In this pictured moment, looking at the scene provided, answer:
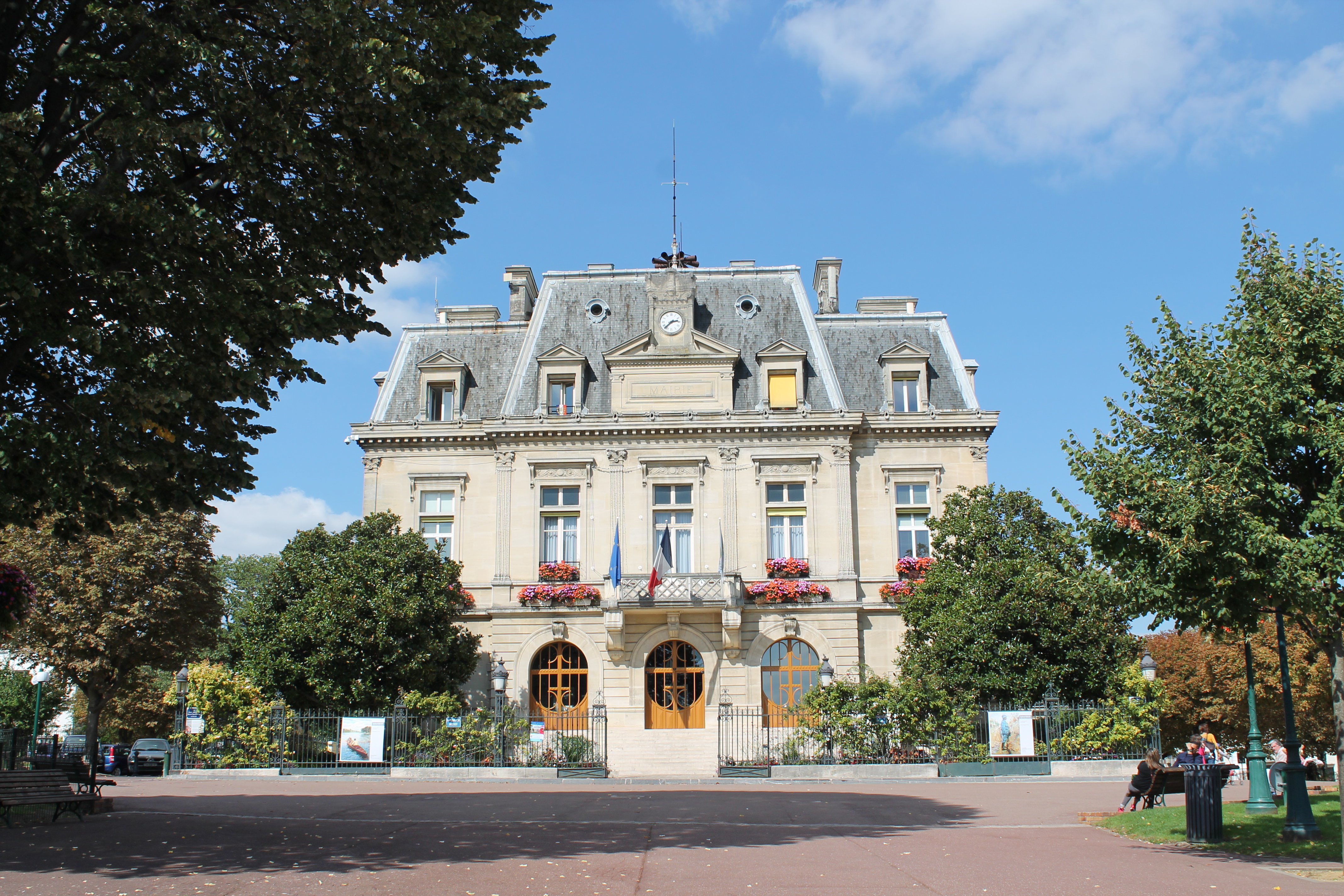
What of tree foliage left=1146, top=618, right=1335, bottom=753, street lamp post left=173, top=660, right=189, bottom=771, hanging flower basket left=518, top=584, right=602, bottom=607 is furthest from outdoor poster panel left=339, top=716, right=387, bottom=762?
tree foliage left=1146, top=618, right=1335, bottom=753

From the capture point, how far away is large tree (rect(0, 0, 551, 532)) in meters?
10.3

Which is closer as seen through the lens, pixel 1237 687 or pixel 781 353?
pixel 781 353

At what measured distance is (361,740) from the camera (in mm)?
25469

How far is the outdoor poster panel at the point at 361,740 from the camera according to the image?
2544 cm

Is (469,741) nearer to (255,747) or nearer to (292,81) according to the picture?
(255,747)

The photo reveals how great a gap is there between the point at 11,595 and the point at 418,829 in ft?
21.2

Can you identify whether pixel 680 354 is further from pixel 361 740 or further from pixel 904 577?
pixel 361 740

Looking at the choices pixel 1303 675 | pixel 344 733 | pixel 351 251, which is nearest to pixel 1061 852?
pixel 351 251

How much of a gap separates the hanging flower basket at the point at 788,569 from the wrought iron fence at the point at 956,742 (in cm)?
705

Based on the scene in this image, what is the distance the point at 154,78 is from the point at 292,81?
55.9 inches

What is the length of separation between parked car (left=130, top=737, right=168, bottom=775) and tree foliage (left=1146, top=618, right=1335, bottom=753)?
37685mm

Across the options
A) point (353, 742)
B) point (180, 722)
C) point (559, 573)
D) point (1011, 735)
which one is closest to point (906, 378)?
point (559, 573)

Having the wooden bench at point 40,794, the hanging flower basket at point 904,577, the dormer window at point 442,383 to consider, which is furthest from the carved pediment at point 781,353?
the wooden bench at point 40,794

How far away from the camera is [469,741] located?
25.9 metres
